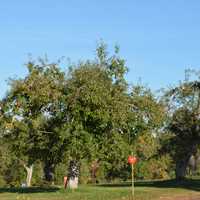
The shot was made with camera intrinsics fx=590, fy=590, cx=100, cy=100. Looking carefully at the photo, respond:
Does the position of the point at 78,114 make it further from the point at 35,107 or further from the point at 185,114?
the point at 185,114

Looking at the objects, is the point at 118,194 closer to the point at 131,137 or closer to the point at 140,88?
the point at 131,137

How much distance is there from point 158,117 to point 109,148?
378cm

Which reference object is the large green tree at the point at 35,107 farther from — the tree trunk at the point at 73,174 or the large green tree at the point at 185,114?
the large green tree at the point at 185,114

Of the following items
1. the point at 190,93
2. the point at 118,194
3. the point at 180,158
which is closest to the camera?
the point at 118,194

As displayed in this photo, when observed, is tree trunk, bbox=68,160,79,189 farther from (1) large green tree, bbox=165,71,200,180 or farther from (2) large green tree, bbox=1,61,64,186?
(1) large green tree, bbox=165,71,200,180

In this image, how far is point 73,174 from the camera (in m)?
35.5

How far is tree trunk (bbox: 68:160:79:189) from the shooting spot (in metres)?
35.0

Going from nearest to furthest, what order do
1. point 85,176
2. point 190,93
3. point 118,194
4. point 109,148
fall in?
1. point 118,194
2. point 109,148
3. point 190,93
4. point 85,176

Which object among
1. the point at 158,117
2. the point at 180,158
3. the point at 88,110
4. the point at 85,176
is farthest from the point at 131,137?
the point at 85,176

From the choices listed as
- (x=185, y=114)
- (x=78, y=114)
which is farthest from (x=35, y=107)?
(x=185, y=114)

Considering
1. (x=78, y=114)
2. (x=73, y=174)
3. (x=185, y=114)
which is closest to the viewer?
(x=78, y=114)

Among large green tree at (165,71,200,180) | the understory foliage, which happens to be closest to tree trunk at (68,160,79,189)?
the understory foliage

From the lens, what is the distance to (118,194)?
31.0 m

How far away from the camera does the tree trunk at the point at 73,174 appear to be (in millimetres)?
35000
